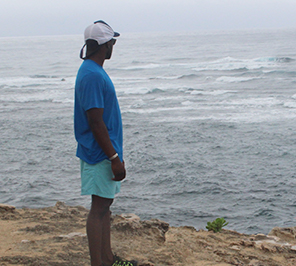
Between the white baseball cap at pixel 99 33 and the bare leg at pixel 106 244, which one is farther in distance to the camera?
the bare leg at pixel 106 244

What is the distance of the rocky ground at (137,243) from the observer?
3217 millimetres

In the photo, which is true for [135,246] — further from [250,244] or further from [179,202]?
[179,202]

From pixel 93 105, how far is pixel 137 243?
5.74ft

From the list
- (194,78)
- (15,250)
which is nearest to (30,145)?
(15,250)

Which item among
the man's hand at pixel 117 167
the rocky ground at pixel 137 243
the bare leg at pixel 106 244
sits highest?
the man's hand at pixel 117 167

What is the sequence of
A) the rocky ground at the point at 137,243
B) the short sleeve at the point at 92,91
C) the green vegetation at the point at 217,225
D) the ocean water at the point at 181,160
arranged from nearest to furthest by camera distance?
the short sleeve at the point at 92,91, the rocky ground at the point at 137,243, the green vegetation at the point at 217,225, the ocean water at the point at 181,160

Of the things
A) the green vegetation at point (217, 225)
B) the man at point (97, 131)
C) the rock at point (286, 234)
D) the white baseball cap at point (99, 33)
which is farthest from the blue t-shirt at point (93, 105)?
the rock at point (286, 234)

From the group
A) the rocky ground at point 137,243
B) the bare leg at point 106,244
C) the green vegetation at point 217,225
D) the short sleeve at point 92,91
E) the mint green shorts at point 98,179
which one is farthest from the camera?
the green vegetation at point 217,225

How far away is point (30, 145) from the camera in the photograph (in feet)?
31.7

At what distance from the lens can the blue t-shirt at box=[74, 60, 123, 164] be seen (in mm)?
2416

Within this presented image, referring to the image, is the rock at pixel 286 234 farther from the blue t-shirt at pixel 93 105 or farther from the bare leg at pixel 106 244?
the blue t-shirt at pixel 93 105

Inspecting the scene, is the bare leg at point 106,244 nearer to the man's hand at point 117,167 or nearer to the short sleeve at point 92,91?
the man's hand at point 117,167

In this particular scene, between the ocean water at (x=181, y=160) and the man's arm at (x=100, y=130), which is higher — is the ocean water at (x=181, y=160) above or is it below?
below

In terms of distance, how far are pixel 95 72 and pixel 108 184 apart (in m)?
0.77
